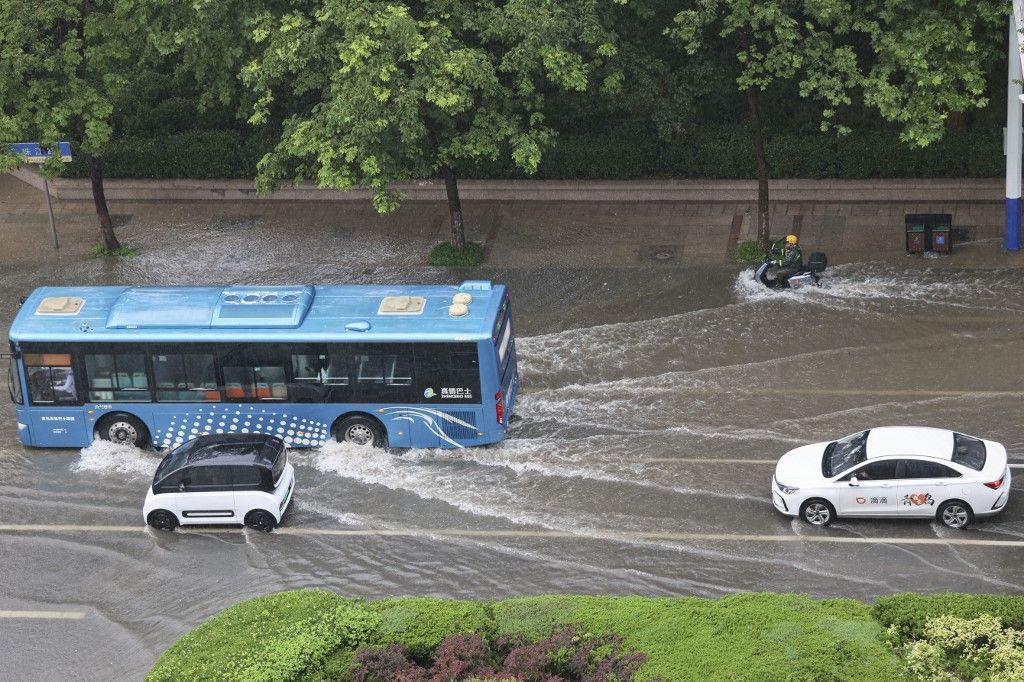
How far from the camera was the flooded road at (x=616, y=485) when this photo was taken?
19875 millimetres

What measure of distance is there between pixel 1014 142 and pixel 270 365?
1604 cm

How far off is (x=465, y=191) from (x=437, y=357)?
12.6 metres

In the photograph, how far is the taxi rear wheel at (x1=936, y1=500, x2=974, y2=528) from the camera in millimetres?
20266

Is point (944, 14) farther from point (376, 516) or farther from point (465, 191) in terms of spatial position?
point (376, 516)

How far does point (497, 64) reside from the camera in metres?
28.7

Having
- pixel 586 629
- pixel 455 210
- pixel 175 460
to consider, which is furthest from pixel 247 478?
pixel 455 210

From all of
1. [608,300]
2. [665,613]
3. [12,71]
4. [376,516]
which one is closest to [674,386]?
[608,300]

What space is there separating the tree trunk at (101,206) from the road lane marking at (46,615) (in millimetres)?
15126

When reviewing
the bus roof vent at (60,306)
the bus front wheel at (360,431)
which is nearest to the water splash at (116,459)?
the bus roof vent at (60,306)

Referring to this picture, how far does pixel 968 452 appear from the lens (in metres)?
20.5

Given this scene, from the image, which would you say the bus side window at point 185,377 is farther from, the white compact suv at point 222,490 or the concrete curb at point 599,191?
the concrete curb at point 599,191

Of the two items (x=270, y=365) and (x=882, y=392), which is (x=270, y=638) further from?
(x=882, y=392)

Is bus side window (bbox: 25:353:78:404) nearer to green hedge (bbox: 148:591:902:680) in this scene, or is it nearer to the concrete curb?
green hedge (bbox: 148:591:902:680)

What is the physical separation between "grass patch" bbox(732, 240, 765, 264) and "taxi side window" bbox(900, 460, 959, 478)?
10872 millimetres
